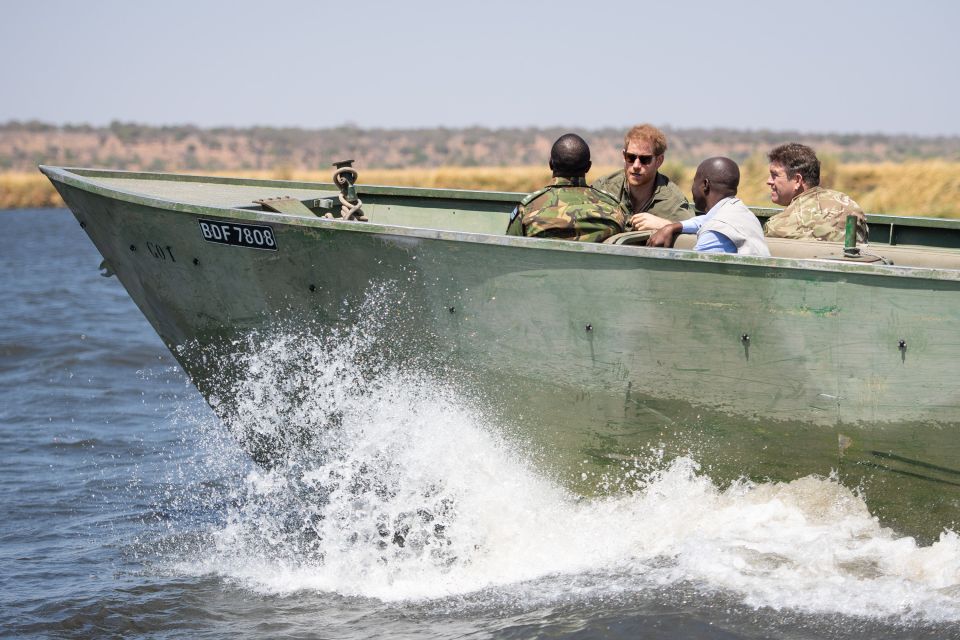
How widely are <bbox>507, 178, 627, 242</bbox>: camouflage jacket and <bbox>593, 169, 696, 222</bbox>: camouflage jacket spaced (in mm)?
1018

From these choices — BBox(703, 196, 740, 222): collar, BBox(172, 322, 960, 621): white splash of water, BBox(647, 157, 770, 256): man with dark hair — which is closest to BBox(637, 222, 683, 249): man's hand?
BBox(647, 157, 770, 256): man with dark hair

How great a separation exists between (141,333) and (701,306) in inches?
453

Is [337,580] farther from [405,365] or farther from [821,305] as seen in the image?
[821,305]

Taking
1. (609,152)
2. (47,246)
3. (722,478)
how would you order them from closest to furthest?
(722,478)
(47,246)
(609,152)

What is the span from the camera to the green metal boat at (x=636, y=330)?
205 inches

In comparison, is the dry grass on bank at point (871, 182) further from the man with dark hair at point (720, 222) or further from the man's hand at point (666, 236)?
the man's hand at point (666, 236)

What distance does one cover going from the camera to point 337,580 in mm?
6195

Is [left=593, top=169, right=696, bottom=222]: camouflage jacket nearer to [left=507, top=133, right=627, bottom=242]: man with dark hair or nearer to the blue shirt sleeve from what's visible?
[left=507, top=133, right=627, bottom=242]: man with dark hair

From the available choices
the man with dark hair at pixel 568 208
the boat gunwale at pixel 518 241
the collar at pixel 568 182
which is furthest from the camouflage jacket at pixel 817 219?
the boat gunwale at pixel 518 241

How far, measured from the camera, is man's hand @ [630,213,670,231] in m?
6.35

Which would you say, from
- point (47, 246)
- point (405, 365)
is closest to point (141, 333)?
point (405, 365)

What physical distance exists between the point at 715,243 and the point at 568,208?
81cm

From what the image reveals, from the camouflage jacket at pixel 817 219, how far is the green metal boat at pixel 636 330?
266mm

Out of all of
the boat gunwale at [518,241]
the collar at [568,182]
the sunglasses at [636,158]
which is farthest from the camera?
the sunglasses at [636,158]
